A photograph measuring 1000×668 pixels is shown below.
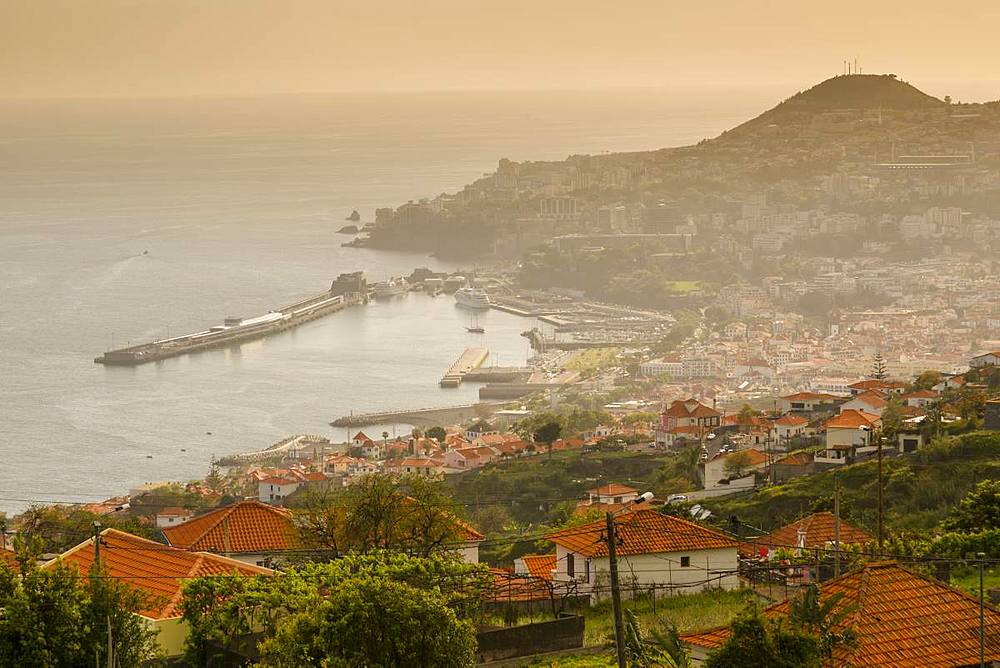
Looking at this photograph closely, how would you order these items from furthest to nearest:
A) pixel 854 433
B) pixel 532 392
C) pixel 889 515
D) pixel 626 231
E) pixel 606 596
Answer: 1. pixel 626 231
2. pixel 532 392
3. pixel 854 433
4. pixel 889 515
5. pixel 606 596

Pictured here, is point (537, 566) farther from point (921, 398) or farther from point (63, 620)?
point (921, 398)

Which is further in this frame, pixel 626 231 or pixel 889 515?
pixel 626 231

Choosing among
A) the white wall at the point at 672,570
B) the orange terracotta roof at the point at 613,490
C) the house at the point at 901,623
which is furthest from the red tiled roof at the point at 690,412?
the house at the point at 901,623

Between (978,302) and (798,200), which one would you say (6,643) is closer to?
(978,302)

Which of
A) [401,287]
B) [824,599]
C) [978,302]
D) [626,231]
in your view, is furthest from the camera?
[626,231]

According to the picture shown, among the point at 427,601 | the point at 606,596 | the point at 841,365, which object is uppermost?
the point at 427,601

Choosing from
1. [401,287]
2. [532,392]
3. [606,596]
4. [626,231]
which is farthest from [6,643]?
[626,231]

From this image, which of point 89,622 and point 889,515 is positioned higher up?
point 89,622

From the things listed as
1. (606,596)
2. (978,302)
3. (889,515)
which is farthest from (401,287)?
(606,596)
